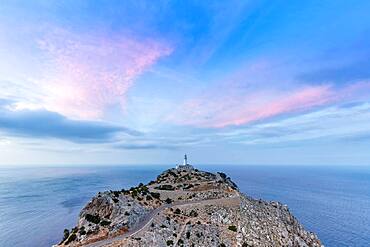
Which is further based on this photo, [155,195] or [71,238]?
[155,195]

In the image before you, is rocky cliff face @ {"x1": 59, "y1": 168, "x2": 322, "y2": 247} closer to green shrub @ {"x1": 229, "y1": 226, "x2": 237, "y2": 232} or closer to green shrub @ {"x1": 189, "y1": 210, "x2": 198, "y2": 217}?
green shrub @ {"x1": 189, "y1": 210, "x2": 198, "y2": 217}

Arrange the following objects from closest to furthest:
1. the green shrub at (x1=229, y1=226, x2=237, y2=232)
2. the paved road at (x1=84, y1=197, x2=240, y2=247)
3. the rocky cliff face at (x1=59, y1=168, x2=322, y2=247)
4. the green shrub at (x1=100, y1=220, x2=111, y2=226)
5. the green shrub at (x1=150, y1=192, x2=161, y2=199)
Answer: the paved road at (x1=84, y1=197, x2=240, y2=247)
the rocky cliff face at (x1=59, y1=168, x2=322, y2=247)
the green shrub at (x1=100, y1=220, x2=111, y2=226)
the green shrub at (x1=229, y1=226, x2=237, y2=232)
the green shrub at (x1=150, y1=192, x2=161, y2=199)

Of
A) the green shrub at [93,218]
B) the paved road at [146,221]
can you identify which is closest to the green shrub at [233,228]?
the paved road at [146,221]

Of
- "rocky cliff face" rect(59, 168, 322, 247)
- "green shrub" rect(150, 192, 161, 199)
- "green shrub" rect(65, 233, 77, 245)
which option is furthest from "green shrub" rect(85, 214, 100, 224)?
"green shrub" rect(150, 192, 161, 199)

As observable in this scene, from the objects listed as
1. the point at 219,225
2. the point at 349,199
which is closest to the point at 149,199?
the point at 219,225

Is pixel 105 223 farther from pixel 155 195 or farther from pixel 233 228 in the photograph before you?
pixel 233 228

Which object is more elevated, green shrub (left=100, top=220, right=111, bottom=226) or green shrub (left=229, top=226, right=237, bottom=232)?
green shrub (left=100, top=220, right=111, bottom=226)

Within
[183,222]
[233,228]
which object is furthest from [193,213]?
[233,228]

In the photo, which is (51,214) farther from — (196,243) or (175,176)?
(196,243)

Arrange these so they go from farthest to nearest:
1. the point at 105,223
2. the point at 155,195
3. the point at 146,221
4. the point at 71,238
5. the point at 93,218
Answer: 1. the point at 155,195
2. the point at 146,221
3. the point at 93,218
4. the point at 105,223
5. the point at 71,238
